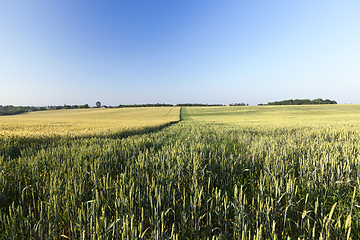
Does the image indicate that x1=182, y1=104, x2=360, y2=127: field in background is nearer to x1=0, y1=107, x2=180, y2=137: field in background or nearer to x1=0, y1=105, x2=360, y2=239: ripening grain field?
x1=0, y1=107, x2=180, y2=137: field in background

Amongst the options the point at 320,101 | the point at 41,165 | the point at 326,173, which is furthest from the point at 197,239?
the point at 320,101

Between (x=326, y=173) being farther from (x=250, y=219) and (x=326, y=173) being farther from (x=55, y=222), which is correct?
(x=55, y=222)

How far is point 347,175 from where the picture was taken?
111 inches

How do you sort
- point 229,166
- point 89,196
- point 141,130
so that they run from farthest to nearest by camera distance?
point 141,130 < point 229,166 < point 89,196

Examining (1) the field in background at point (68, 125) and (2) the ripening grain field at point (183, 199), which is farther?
(1) the field in background at point (68, 125)

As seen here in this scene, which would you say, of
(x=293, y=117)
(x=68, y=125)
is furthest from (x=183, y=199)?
(x=293, y=117)

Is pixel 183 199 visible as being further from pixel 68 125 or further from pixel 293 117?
pixel 293 117

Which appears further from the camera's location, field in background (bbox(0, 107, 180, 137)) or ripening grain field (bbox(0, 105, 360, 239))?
field in background (bbox(0, 107, 180, 137))

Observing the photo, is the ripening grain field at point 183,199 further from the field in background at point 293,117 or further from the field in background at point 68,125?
the field in background at point 293,117

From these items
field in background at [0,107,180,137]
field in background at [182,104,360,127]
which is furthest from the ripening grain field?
field in background at [182,104,360,127]

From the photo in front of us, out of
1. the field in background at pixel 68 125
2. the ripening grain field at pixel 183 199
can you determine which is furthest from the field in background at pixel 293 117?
the ripening grain field at pixel 183 199

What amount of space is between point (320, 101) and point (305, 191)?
145090mm

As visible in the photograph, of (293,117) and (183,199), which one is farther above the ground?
(183,199)

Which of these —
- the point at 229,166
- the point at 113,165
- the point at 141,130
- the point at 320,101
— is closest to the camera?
the point at 229,166
